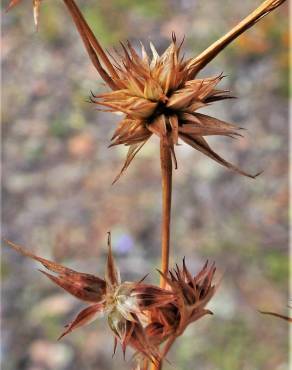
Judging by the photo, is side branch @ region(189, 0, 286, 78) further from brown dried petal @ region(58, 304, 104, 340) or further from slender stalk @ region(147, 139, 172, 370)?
brown dried petal @ region(58, 304, 104, 340)

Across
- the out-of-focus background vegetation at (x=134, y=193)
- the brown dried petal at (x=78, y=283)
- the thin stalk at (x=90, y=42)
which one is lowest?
the brown dried petal at (x=78, y=283)

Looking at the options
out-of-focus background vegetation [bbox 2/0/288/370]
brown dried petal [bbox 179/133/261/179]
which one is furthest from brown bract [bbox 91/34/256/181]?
out-of-focus background vegetation [bbox 2/0/288/370]

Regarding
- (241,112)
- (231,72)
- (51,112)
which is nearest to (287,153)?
(241,112)

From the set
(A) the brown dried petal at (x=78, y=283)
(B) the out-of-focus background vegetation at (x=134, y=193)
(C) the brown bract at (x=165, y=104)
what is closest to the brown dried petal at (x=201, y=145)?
(C) the brown bract at (x=165, y=104)

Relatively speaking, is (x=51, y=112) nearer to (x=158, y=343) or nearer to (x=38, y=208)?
(x=38, y=208)

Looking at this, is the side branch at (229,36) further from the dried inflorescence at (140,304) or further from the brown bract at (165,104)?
the dried inflorescence at (140,304)

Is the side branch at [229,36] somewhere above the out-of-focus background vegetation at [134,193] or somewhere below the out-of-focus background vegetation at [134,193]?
below

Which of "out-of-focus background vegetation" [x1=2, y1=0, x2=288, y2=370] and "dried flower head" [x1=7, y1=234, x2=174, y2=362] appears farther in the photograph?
"out-of-focus background vegetation" [x1=2, y1=0, x2=288, y2=370]

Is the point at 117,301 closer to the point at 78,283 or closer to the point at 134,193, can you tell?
the point at 78,283
